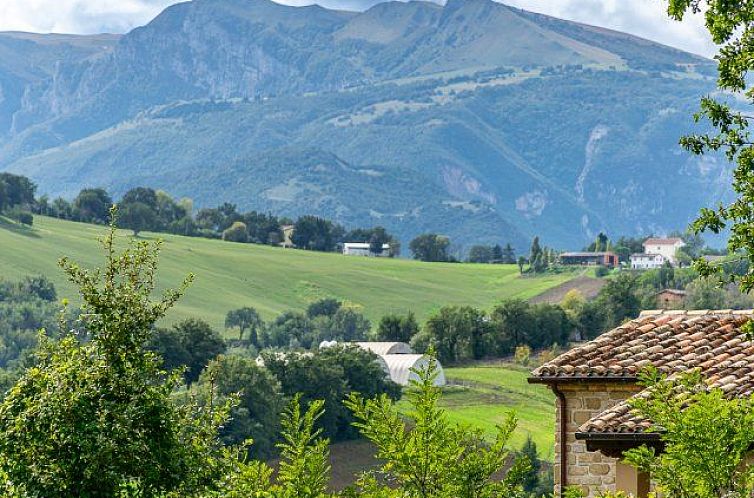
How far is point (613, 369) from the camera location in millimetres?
21391

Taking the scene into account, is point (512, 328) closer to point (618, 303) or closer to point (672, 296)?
point (618, 303)

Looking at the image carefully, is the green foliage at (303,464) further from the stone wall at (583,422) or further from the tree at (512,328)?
the tree at (512,328)

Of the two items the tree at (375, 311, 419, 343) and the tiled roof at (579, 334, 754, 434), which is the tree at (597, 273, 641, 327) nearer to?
the tree at (375, 311, 419, 343)

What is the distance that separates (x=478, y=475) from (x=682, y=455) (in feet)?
6.29

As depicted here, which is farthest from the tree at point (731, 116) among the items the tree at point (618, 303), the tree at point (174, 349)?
the tree at point (618, 303)

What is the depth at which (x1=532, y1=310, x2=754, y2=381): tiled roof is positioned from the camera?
69.7ft

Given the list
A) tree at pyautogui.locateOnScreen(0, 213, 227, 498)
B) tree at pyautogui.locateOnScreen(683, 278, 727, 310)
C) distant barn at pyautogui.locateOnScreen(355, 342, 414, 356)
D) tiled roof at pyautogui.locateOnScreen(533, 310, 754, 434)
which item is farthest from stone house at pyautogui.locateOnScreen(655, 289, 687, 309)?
tree at pyautogui.locateOnScreen(0, 213, 227, 498)

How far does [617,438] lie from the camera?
19.0 m

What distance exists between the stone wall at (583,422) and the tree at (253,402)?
282 feet

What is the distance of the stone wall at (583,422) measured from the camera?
21250mm

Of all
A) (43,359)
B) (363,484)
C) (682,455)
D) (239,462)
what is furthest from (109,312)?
(682,455)

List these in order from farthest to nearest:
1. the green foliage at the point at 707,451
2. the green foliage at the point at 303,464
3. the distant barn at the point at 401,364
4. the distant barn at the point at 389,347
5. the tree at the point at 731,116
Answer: the distant barn at the point at 389,347 < the distant barn at the point at 401,364 < the tree at the point at 731,116 < the green foliage at the point at 303,464 < the green foliage at the point at 707,451

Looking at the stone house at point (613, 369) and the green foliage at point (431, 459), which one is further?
the stone house at point (613, 369)

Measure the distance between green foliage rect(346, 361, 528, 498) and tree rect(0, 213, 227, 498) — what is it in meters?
1.45
